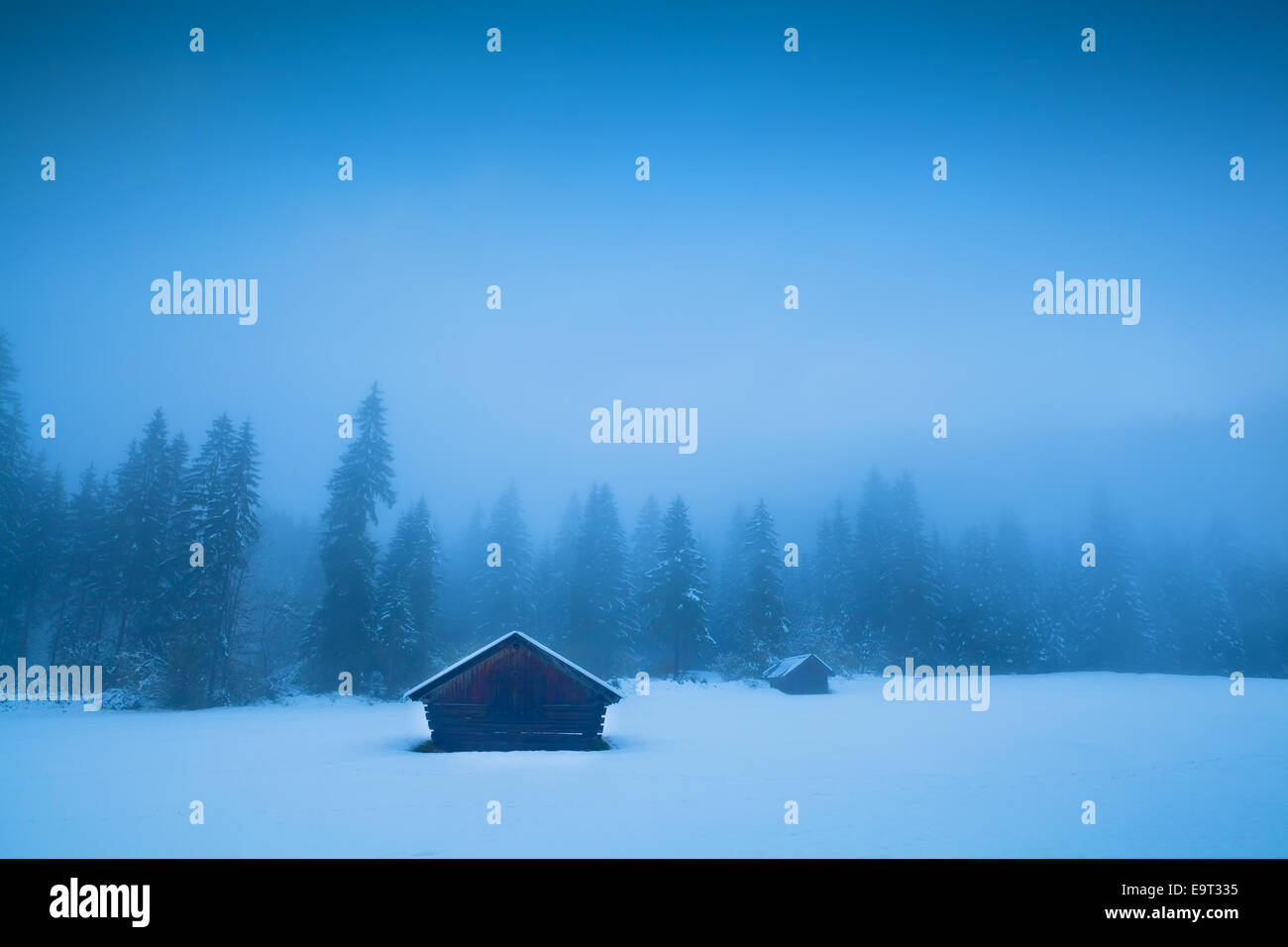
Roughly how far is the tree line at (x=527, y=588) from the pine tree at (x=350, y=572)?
0.44 ft

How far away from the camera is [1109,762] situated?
24906 mm

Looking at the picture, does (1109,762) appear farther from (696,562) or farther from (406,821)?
(696,562)

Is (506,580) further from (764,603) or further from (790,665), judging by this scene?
(790,665)

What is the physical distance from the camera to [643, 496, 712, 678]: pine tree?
5866 cm

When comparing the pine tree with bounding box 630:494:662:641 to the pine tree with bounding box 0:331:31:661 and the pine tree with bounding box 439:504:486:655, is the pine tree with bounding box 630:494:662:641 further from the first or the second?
the pine tree with bounding box 0:331:31:661

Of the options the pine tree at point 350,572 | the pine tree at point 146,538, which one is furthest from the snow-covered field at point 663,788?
the pine tree at point 350,572

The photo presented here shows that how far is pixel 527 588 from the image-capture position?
195ft
